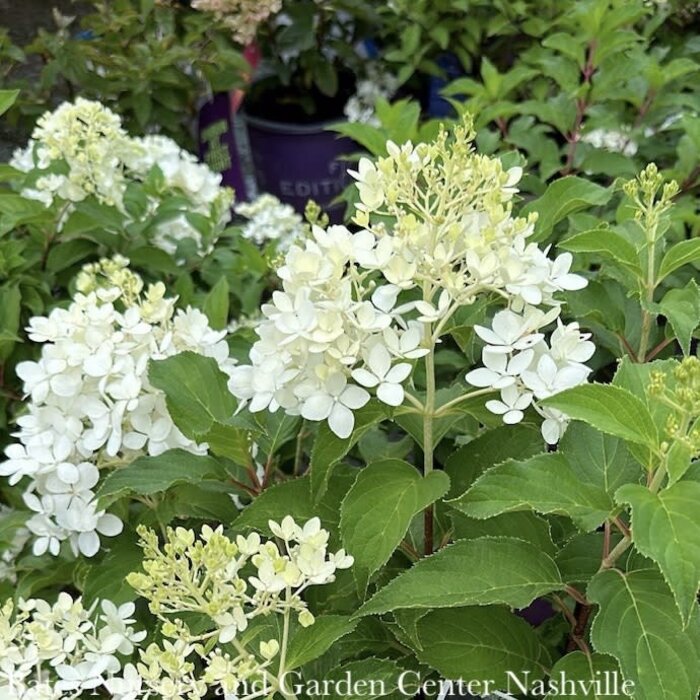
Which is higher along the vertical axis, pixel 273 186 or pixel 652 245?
pixel 273 186

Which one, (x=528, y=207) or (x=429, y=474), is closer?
(x=429, y=474)

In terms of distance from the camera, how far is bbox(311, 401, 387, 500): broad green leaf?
2.14 ft

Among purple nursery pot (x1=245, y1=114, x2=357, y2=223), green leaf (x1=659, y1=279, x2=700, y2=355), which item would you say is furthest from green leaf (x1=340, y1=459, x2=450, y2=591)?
purple nursery pot (x1=245, y1=114, x2=357, y2=223)

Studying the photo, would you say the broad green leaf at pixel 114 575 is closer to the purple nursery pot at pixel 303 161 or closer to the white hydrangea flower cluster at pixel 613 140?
the white hydrangea flower cluster at pixel 613 140

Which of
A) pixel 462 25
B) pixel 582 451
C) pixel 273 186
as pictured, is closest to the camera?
pixel 582 451

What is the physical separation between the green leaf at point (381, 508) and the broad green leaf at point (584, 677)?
0.15 meters

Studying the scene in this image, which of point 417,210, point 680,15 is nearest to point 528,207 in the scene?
point 417,210

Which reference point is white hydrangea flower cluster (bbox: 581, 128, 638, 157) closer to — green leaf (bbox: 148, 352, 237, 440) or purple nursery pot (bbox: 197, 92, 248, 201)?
green leaf (bbox: 148, 352, 237, 440)

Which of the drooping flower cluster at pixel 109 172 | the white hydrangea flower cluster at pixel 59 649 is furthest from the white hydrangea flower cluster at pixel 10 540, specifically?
the drooping flower cluster at pixel 109 172

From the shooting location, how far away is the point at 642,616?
0.60 meters

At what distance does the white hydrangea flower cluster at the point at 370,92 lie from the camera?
2.34 meters

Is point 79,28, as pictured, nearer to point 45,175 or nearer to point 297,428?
point 45,175

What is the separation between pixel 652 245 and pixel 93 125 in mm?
765

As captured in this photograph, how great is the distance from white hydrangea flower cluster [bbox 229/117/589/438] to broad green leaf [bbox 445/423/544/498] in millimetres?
66
